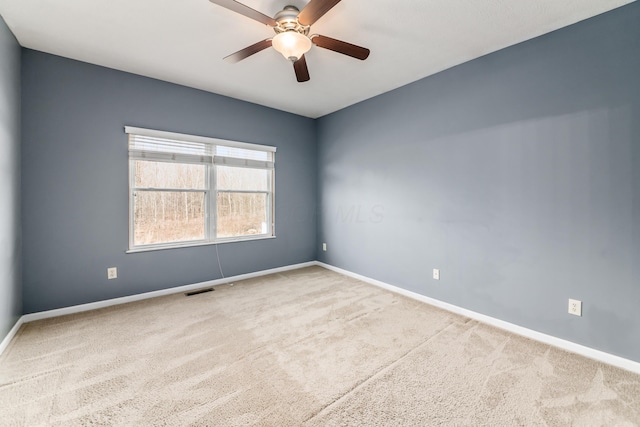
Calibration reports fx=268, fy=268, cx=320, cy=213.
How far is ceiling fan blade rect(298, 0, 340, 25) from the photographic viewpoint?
1.68 metres

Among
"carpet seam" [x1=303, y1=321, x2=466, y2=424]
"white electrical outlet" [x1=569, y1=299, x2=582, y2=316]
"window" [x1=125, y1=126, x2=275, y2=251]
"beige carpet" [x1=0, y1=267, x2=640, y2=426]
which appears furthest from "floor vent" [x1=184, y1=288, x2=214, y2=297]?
"white electrical outlet" [x1=569, y1=299, x2=582, y2=316]

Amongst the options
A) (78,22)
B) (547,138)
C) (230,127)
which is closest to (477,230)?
(547,138)

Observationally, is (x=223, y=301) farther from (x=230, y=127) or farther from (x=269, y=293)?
(x=230, y=127)

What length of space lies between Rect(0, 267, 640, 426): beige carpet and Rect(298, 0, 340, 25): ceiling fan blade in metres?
2.46

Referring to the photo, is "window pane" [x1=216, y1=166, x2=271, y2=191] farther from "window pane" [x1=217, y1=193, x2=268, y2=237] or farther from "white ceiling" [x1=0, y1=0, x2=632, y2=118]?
"white ceiling" [x1=0, y1=0, x2=632, y2=118]

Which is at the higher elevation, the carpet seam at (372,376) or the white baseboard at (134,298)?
the white baseboard at (134,298)

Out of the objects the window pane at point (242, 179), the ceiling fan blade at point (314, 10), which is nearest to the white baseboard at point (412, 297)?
the window pane at point (242, 179)

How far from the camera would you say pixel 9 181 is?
230cm

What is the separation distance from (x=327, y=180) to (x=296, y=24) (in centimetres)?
277

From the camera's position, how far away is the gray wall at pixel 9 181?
2154mm

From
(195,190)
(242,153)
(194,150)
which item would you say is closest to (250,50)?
(194,150)

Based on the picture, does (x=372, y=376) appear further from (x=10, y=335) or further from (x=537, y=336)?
(x=10, y=335)

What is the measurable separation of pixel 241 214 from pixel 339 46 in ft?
9.07

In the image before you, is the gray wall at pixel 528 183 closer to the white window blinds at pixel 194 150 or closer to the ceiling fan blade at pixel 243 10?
the white window blinds at pixel 194 150
